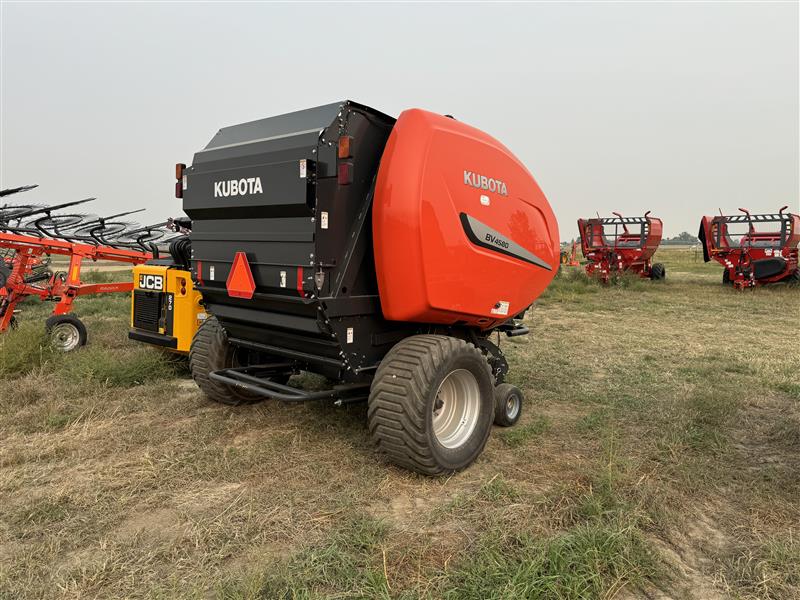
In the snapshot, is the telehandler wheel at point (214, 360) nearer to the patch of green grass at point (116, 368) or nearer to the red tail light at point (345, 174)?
the patch of green grass at point (116, 368)

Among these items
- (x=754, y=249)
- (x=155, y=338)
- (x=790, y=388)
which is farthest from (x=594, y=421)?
(x=754, y=249)

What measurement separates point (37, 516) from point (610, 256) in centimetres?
1715

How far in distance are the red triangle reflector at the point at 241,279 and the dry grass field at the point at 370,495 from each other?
1146 mm

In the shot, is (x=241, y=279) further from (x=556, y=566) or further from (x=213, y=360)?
(x=556, y=566)

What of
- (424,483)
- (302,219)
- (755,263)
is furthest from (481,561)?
(755,263)

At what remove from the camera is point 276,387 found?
396 centimetres

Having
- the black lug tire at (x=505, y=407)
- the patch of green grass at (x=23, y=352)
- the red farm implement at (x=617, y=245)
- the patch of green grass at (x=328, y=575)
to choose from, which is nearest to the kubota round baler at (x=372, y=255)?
the black lug tire at (x=505, y=407)

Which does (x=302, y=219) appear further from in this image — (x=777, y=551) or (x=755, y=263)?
(x=755, y=263)

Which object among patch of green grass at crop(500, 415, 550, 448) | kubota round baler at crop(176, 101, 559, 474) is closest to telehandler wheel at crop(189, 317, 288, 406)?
kubota round baler at crop(176, 101, 559, 474)

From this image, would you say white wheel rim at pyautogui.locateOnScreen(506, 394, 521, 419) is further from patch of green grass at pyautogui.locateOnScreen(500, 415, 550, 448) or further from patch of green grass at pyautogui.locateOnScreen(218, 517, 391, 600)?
patch of green grass at pyautogui.locateOnScreen(218, 517, 391, 600)

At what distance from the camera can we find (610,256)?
17.5m

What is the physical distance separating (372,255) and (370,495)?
1568mm

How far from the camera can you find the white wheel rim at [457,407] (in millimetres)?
3920

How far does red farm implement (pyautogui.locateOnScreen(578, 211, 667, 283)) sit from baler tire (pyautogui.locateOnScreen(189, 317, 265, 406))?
14.6 metres
